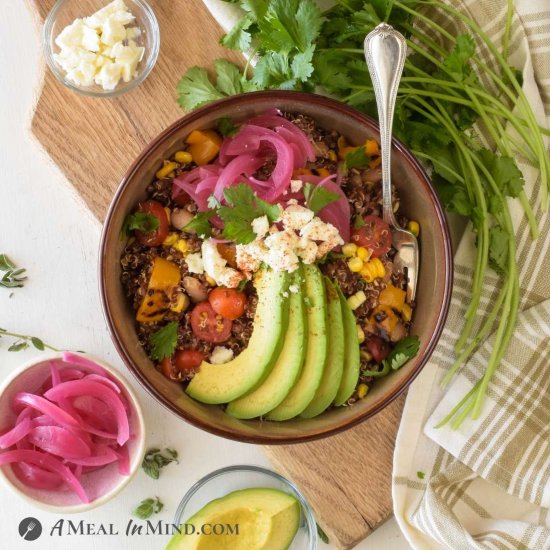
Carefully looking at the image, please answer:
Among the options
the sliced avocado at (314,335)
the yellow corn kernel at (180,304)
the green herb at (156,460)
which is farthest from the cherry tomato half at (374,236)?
the green herb at (156,460)

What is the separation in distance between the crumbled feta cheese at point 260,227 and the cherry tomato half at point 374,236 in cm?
42

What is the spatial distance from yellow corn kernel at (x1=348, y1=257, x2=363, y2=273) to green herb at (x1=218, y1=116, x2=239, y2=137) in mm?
727

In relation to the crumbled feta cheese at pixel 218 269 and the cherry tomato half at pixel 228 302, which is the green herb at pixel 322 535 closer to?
the cherry tomato half at pixel 228 302

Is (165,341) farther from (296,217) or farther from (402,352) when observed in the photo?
(402,352)

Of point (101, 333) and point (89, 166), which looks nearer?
point (89, 166)

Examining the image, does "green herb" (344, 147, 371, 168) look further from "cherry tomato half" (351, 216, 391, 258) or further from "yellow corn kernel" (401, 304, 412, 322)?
"yellow corn kernel" (401, 304, 412, 322)

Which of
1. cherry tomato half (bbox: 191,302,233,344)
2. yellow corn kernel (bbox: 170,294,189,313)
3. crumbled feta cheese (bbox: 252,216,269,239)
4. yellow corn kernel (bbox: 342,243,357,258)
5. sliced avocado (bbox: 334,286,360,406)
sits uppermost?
crumbled feta cheese (bbox: 252,216,269,239)

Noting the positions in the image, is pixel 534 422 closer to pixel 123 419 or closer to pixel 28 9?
pixel 123 419

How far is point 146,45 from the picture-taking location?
330 centimetres

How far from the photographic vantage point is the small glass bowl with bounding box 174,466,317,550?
136 inches

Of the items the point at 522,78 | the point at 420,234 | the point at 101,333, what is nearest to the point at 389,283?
the point at 420,234

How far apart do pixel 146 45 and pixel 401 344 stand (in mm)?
1732

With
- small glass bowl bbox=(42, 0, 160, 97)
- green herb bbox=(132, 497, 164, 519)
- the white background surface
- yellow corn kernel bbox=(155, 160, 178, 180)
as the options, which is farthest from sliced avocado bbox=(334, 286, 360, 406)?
small glass bowl bbox=(42, 0, 160, 97)

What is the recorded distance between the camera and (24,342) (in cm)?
346
